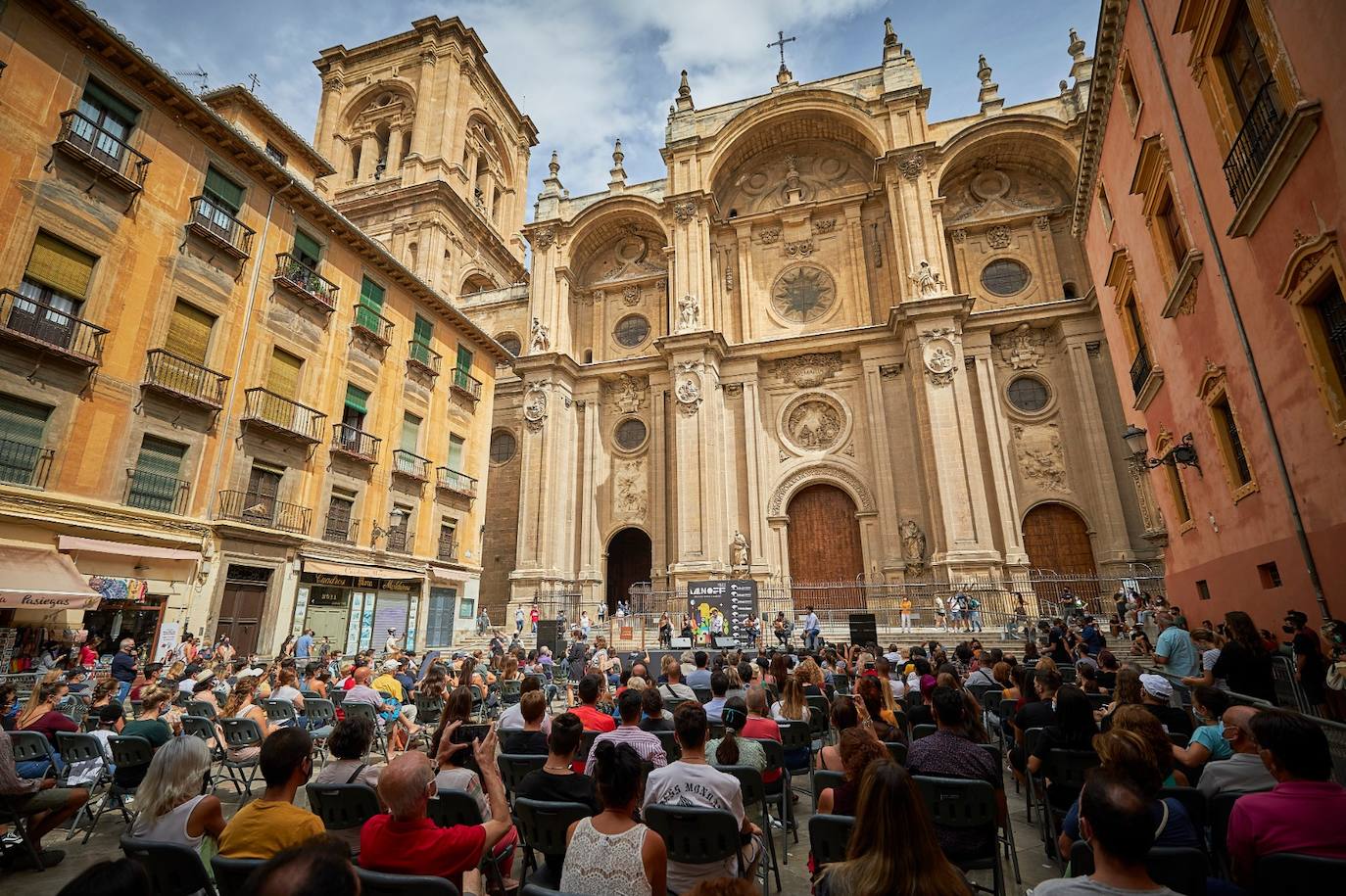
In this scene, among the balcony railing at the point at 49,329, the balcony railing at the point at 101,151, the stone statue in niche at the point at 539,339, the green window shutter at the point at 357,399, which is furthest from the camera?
the stone statue in niche at the point at 539,339

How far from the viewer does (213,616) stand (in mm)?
13992

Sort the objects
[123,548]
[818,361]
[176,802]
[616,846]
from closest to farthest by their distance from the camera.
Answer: [616,846] < [176,802] < [123,548] < [818,361]

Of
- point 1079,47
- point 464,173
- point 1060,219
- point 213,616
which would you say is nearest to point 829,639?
point 213,616

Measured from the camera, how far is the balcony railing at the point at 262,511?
14.6 metres

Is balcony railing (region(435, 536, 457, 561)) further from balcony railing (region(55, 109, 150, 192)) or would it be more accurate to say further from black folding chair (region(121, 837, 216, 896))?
black folding chair (region(121, 837, 216, 896))

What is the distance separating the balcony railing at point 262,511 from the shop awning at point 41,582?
313 centimetres

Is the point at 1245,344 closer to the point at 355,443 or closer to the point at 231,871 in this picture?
the point at 231,871

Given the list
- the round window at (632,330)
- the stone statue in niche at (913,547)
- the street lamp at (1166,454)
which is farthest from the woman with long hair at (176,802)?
the round window at (632,330)

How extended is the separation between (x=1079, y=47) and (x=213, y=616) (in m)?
34.2

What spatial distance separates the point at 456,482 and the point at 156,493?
9.51m

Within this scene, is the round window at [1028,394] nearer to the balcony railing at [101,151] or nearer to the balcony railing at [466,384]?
the balcony railing at [466,384]

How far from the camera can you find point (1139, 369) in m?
14.4

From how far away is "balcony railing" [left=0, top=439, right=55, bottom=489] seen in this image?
11.2 m

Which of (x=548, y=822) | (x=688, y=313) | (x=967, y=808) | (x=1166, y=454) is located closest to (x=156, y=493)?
(x=548, y=822)
